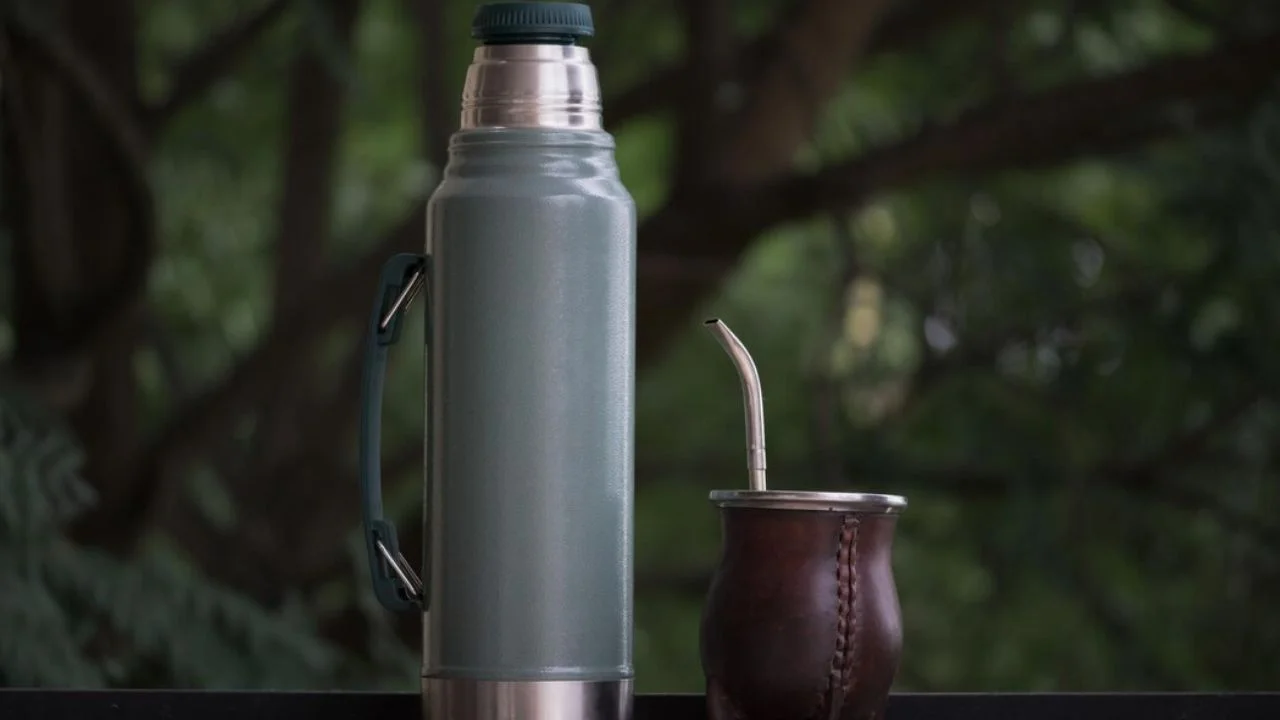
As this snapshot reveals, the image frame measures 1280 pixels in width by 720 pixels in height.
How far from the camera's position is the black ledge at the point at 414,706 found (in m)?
1.18

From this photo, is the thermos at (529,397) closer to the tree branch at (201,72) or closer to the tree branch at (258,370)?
the tree branch at (258,370)

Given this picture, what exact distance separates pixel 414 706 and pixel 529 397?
0.23 meters

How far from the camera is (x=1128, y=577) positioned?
5055mm

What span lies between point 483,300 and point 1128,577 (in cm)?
419

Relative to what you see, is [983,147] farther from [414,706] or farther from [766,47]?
[414,706]

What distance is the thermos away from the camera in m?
1.08

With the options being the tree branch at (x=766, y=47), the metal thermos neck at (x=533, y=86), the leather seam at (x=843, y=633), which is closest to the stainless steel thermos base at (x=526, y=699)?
the leather seam at (x=843, y=633)

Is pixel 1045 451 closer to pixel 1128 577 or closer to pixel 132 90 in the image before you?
pixel 1128 577

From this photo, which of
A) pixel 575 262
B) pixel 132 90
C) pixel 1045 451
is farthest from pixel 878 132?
pixel 575 262

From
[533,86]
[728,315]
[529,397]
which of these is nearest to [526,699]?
[529,397]

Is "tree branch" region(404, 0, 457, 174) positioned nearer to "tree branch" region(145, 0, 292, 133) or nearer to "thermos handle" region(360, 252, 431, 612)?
"tree branch" region(145, 0, 292, 133)

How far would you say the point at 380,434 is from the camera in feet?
3.81

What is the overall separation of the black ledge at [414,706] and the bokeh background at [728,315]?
1.48 m

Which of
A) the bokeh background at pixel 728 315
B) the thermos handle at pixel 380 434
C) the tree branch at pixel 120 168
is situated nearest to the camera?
the thermos handle at pixel 380 434
